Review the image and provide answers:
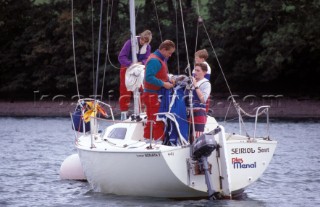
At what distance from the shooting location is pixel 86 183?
76.4 ft

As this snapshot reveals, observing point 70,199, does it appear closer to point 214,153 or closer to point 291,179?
point 214,153

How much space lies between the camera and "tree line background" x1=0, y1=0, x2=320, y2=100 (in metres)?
60.5

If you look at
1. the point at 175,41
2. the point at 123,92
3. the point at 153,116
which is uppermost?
the point at 175,41

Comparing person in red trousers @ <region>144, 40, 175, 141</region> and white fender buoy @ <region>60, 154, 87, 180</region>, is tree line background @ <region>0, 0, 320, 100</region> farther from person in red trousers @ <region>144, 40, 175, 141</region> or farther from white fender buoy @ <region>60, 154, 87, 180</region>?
person in red trousers @ <region>144, 40, 175, 141</region>

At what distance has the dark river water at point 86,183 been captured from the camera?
20000mm

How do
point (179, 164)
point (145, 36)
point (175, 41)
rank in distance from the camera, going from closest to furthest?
point (179, 164), point (145, 36), point (175, 41)

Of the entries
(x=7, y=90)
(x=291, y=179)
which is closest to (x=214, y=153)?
(x=291, y=179)

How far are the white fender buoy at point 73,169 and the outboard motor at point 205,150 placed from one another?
A: 18.6 ft

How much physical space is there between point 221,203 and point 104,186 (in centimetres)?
261

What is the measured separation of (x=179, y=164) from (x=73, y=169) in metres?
5.69

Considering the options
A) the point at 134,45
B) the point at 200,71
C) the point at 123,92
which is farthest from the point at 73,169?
the point at 200,71

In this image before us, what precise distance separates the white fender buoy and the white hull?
3.65 metres

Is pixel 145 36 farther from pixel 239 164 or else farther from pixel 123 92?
pixel 239 164

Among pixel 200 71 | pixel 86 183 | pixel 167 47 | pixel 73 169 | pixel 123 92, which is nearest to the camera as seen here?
pixel 167 47
